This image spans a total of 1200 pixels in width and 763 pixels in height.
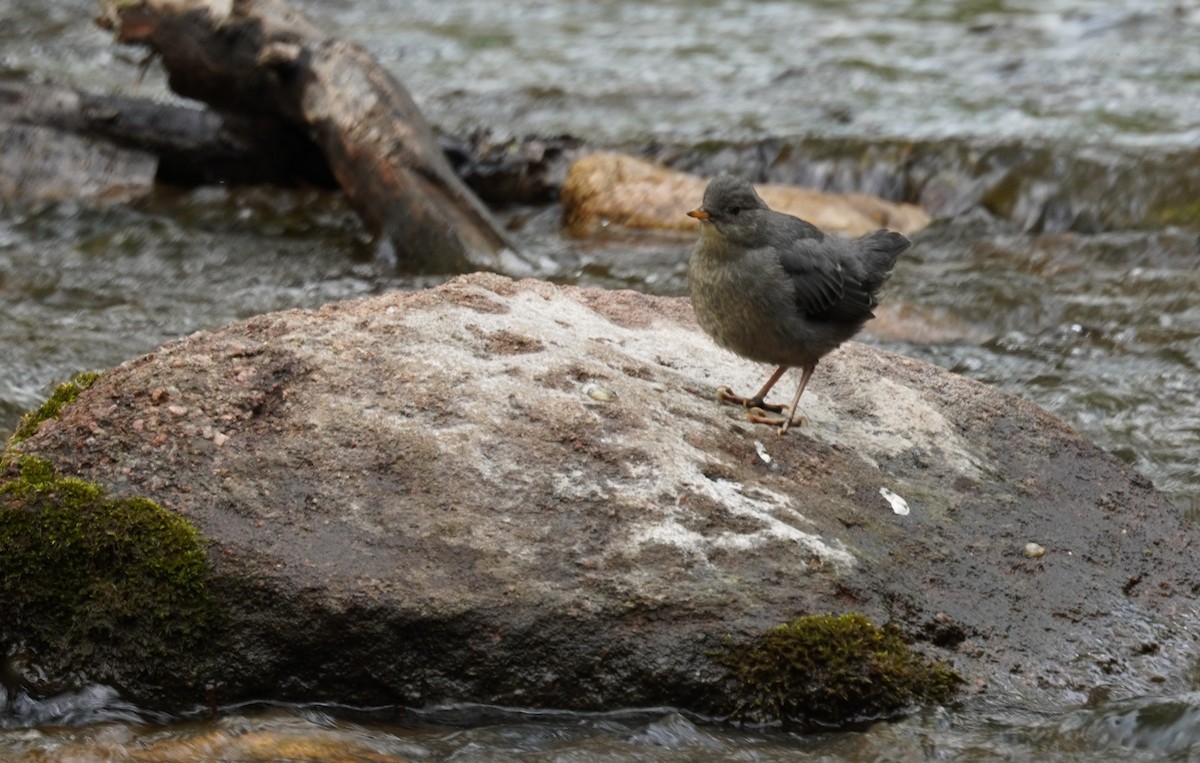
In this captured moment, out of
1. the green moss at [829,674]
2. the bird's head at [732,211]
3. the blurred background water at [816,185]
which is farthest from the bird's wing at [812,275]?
the blurred background water at [816,185]

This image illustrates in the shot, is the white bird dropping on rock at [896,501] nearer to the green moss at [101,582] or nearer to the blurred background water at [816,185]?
the blurred background water at [816,185]

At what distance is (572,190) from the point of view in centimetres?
1000

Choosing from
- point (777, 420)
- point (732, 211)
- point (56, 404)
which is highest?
point (732, 211)

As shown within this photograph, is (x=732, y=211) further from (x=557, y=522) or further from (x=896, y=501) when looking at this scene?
(x=557, y=522)

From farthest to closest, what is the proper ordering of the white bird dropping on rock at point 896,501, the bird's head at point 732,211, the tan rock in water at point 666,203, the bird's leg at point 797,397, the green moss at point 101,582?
the tan rock in water at point 666,203
the bird's head at point 732,211
the bird's leg at point 797,397
the white bird dropping on rock at point 896,501
the green moss at point 101,582

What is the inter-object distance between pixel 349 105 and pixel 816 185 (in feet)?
12.6

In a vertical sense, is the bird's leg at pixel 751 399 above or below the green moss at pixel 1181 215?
above

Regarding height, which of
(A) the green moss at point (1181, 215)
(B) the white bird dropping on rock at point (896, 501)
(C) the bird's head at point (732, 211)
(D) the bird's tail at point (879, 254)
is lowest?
(A) the green moss at point (1181, 215)

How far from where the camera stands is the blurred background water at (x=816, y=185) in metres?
3.62

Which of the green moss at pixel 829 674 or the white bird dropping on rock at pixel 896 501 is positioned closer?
the green moss at pixel 829 674

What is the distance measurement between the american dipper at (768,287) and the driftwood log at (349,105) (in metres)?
3.83

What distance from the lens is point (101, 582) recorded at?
3607 mm

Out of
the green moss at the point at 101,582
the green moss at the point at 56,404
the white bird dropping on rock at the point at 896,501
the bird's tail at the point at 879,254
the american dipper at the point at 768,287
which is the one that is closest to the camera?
the green moss at the point at 101,582

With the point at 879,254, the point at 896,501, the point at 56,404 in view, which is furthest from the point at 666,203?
the point at 56,404
